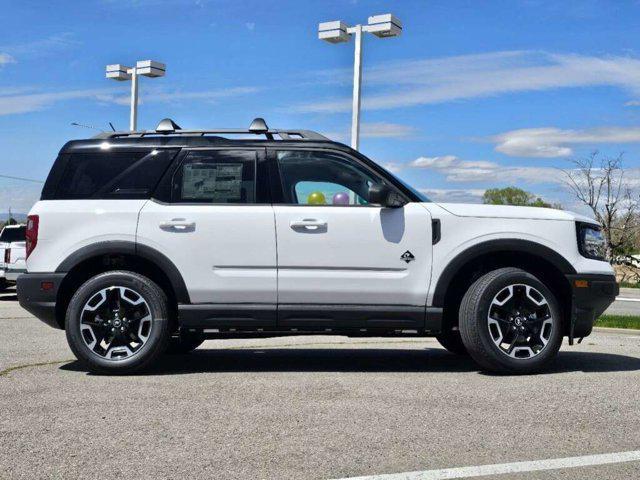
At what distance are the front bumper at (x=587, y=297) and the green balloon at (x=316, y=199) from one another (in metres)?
2.09

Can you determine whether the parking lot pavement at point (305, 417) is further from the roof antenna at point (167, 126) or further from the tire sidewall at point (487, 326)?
the roof antenna at point (167, 126)

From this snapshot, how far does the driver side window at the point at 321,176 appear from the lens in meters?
6.67

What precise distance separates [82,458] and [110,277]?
8.51 ft

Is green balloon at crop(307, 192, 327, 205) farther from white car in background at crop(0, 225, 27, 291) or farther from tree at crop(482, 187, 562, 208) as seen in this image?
tree at crop(482, 187, 562, 208)

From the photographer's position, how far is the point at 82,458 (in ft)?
13.3

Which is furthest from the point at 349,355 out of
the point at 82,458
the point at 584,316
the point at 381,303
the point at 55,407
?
the point at 82,458

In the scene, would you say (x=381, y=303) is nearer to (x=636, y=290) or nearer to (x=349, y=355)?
(x=349, y=355)

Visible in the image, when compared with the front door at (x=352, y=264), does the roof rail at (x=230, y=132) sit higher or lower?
higher

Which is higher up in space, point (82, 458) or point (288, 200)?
point (288, 200)

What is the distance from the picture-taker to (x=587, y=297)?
21.7 feet

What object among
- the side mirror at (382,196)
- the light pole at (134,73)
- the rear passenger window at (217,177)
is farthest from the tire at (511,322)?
the light pole at (134,73)

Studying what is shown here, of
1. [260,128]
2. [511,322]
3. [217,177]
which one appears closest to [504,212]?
[511,322]

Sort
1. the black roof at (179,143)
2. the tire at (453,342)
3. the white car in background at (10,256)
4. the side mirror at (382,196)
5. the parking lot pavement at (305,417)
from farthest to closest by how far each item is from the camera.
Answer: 1. the white car in background at (10,256)
2. the tire at (453,342)
3. the black roof at (179,143)
4. the side mirror at (382,196)
5. the parking lot pavement at (305,417)

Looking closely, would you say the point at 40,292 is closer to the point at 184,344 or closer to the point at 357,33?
the point at 184,344
